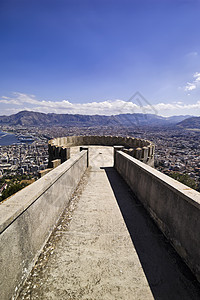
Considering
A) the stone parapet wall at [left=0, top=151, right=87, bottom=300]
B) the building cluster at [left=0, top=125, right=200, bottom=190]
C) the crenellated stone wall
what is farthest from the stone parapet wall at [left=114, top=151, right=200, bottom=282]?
the building cluster at [left=0, top=125, right=200, bottom=190]

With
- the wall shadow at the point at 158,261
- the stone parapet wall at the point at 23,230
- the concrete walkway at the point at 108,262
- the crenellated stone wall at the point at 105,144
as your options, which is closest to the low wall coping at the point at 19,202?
the stone parapet wall at the point at 23,230

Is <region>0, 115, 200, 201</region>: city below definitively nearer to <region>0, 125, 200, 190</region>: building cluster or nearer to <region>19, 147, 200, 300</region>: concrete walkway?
<region>0, 125, 200, 190</region>: building cluster

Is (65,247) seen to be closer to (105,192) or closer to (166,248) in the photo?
(166,248)

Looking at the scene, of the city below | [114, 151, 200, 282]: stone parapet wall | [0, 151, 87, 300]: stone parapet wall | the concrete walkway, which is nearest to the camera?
[0, 151, 87, 300]: stone parapet wall

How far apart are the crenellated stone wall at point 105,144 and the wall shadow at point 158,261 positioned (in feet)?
13.5

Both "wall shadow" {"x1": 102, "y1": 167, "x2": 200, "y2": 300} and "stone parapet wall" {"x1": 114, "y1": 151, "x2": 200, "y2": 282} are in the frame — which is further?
"stone parapet wall" {"x1": 114, "y1": 151, "x2": 200, "y2": 282}

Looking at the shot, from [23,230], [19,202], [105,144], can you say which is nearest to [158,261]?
[23,230]

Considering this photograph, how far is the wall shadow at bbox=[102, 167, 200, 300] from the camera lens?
5.88 ft

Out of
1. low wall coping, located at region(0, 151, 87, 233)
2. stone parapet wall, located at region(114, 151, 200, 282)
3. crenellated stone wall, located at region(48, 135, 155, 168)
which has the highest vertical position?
crenellated stone wall, located at region(48, 135, 155, 168)

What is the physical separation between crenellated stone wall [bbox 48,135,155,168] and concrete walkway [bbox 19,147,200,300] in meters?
4.19

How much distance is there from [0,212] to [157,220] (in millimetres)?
2948

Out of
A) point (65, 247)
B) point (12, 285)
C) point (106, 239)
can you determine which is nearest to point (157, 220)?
point (106, 239)

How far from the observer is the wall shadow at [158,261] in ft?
5.88

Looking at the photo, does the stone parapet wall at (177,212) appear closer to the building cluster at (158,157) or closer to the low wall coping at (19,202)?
the low wall coping at (19,202)
